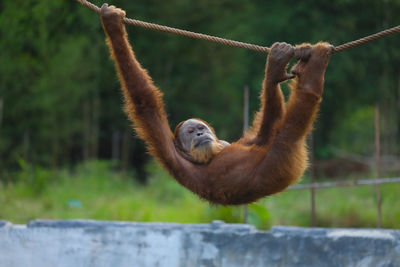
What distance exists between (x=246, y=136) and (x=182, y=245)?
1.77 m

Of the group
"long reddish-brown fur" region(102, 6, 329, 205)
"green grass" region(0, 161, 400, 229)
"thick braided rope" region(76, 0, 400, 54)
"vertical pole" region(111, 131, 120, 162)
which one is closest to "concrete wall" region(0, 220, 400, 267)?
"long reddish-brown fur" region(102, 6, 329, 205)

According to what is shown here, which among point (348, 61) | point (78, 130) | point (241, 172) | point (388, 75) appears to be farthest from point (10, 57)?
point (388, 75)

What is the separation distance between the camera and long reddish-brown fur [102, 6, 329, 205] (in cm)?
352

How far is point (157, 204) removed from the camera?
428 inches

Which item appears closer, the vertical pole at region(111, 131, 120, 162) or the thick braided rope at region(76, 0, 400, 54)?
the thick braided rope at region(76, 0, 400, 54)

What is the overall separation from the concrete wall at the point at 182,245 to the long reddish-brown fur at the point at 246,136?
1.63 m

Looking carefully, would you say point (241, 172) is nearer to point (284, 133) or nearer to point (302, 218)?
point (284, 133)

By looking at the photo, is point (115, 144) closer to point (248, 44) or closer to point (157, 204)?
point (157, 204)

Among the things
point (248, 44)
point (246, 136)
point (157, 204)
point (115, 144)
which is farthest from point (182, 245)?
point (115, 144)

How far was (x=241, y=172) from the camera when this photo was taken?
3.84 m

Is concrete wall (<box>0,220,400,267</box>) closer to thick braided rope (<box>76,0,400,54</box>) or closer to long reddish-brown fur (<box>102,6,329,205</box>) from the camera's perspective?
long reddish-brown fur (<box>102,6,329,205</box>)

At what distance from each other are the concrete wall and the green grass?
212cm

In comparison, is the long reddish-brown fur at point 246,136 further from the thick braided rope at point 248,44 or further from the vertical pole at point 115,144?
the vertical pole at point 115,144

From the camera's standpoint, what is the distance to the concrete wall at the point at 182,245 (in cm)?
538
